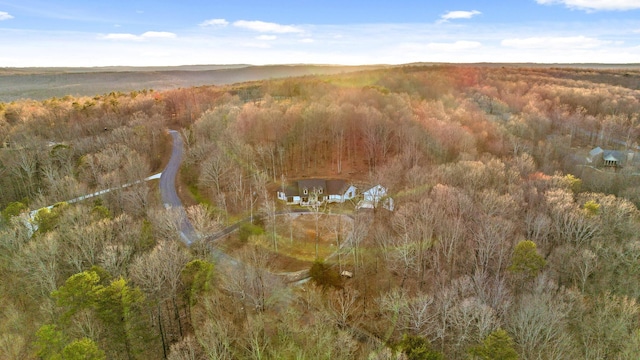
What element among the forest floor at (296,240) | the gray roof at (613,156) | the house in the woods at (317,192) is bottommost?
the forest floor at (296,240)

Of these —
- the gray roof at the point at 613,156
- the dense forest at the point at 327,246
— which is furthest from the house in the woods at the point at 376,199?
the gray roof at the point at 613,156

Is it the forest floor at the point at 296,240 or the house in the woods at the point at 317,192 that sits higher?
the house in the woods at the point at 317,192

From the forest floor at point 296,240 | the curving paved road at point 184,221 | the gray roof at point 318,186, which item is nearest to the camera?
the curving paved road at point 184,221

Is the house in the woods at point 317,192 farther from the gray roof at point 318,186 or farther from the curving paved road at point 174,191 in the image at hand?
the curving paved road at point 174,191

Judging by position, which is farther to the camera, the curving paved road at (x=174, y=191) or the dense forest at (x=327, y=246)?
the curving paved road at (x=174, y=191)

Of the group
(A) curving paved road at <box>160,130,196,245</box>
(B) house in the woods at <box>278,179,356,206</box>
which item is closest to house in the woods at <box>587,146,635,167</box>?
(B) house in the woods at <box>278,179,356,206</box>

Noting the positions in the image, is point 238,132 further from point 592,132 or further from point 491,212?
point 592,132
